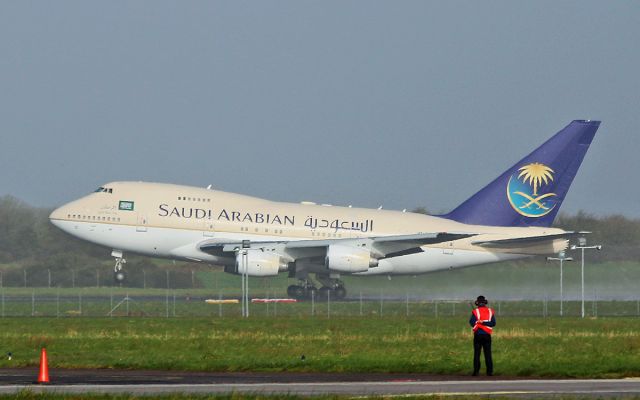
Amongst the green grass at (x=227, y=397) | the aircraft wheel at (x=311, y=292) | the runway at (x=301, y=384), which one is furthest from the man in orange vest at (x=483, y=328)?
the aircraft wheel at (x=311, y=292)

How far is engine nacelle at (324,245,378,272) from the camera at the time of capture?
2402 inches

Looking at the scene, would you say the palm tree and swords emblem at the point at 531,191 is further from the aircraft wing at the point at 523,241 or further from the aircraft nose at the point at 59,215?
the aircraft nose at the point at 59,215

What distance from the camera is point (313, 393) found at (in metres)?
22.5

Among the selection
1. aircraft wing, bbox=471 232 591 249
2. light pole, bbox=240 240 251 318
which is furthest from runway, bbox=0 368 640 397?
aircraft wing, bbox=471 232 591 249

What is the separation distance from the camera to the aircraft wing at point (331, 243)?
6138 cm

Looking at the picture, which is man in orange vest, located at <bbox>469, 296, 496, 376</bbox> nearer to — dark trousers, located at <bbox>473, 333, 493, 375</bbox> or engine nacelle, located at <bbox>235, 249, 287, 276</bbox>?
dark trousers, located at <bbox>473, 333, 493, 375</bbox>

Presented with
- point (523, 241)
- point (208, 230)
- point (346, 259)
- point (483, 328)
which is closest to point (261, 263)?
point (208, 230)

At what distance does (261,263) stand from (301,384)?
36.2 m

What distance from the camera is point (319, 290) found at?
63.4 m

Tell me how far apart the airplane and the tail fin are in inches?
1.9

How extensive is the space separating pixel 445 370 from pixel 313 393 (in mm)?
5796

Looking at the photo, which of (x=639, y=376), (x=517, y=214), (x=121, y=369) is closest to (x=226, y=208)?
(x=517, y=214)

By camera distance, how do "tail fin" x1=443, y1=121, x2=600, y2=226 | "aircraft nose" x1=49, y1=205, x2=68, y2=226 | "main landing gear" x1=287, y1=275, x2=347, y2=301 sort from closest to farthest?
"main landing gear" x1=287, y1=275, x2=347, y2=301 < "aircraft nose" x1=49, y1=205, x2=68, y2=226 < "tail fin" x1=443, y1=121, x2=600, y2=226

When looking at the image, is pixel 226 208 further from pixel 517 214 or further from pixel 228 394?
pixel 228 394
